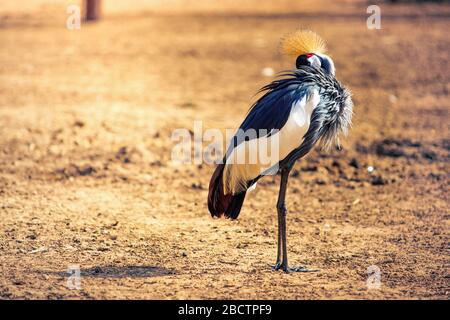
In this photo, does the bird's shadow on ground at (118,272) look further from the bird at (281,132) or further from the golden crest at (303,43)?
the golden crest at (303,43)

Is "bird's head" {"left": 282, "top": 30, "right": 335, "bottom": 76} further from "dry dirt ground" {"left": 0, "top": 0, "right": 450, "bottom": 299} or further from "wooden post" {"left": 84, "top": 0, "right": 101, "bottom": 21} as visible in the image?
"wooden post" {"left": 84, "top": 0, "right": 101, "bottom": 21}

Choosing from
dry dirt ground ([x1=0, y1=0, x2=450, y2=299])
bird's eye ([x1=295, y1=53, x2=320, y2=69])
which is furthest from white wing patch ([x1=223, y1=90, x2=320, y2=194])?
dry dirt ground ([x1=0, y1=0, x2=450, y2=299])

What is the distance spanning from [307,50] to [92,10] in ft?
36.4

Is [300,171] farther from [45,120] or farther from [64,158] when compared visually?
[45,120]

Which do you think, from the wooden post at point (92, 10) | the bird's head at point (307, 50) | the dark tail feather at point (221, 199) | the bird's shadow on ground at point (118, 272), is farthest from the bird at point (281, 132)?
the wooden post at point (92, 10)

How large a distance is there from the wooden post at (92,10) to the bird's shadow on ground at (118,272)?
38.2 feet

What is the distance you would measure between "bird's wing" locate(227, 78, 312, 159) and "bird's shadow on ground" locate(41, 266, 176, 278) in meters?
0.95

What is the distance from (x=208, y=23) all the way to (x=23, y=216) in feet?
36.0

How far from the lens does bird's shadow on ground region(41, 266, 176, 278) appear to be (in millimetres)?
5414

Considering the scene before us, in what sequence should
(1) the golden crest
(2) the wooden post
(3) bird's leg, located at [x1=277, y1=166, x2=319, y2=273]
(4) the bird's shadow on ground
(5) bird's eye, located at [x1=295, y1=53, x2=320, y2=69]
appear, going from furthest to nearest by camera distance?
(2) the wooden post, (1) the golden crest, (5) bird's eye, located at [x1=295, y1=53, x2=320, y2=69], (3) bird's leg, located at [x1=277, y1=166, x2=319, y2=273], (4) the bird's shadow on ground

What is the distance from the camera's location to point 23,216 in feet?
21.8

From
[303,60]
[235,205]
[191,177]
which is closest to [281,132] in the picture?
[235,205]

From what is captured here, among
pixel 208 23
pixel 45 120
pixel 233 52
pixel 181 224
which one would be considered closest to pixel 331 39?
pixel 233 52

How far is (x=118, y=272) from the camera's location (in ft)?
18.0
